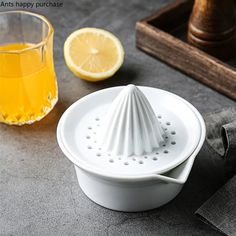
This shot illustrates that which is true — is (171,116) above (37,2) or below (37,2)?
above

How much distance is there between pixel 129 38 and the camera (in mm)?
1321

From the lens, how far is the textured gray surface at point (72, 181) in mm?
880

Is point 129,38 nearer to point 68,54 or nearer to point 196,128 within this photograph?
point 68,54

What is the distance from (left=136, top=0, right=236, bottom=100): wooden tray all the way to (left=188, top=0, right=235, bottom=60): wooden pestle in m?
0.03

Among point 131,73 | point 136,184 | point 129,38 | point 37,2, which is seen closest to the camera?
point 136,184

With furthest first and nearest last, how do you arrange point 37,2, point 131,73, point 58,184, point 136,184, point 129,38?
point 37,2 < point 129,38 < point 131,73 < point 58,184 < point 136,184

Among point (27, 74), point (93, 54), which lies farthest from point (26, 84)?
point (93, 54)

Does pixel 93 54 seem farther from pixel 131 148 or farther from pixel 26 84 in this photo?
pixel 131 148

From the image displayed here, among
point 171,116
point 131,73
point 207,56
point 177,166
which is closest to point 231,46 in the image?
point 207,56

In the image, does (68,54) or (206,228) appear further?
(68,54)

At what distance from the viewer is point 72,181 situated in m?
0.97

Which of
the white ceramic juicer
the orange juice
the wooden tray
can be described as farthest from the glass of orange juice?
the wooden tray

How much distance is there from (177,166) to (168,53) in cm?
41

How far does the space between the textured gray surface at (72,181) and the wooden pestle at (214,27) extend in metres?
0.08
